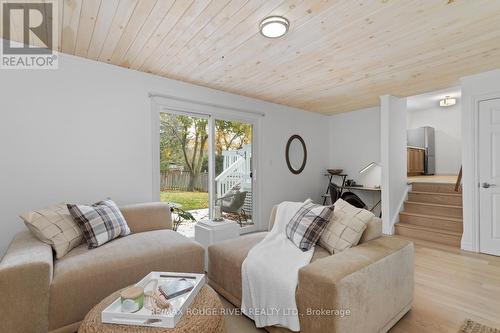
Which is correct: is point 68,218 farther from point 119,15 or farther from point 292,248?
point 292,248

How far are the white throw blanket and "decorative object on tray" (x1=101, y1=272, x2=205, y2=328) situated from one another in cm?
45

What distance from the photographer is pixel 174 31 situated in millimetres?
2219

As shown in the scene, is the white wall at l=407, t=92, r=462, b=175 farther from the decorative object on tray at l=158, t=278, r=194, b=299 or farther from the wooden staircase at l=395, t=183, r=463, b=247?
the decorative object on tray at l=158, t=278, r=194, b=299

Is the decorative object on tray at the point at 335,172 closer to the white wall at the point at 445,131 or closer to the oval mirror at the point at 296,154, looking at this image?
the oval mirror at the point at 296,154

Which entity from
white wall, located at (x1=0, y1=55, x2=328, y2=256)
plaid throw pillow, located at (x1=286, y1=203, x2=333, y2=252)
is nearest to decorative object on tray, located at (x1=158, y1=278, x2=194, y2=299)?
plaid throw pillow, located at (x1=286, y1=203, x2=333, y2=252)

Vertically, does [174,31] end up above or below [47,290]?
above

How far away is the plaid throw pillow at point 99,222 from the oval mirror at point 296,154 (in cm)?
324

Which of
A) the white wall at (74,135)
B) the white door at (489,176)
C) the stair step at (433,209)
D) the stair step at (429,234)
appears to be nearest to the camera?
the white wall at (74,135)

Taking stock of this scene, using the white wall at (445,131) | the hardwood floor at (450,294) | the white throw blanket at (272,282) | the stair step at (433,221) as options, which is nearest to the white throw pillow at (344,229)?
the white throw blanket at (272,282)

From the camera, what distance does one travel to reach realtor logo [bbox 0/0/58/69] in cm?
191

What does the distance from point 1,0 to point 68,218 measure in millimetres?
1730

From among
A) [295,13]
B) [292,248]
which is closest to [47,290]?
[292,248]

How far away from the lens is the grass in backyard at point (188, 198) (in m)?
3.54

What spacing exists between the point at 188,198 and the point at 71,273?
2.07 meters
